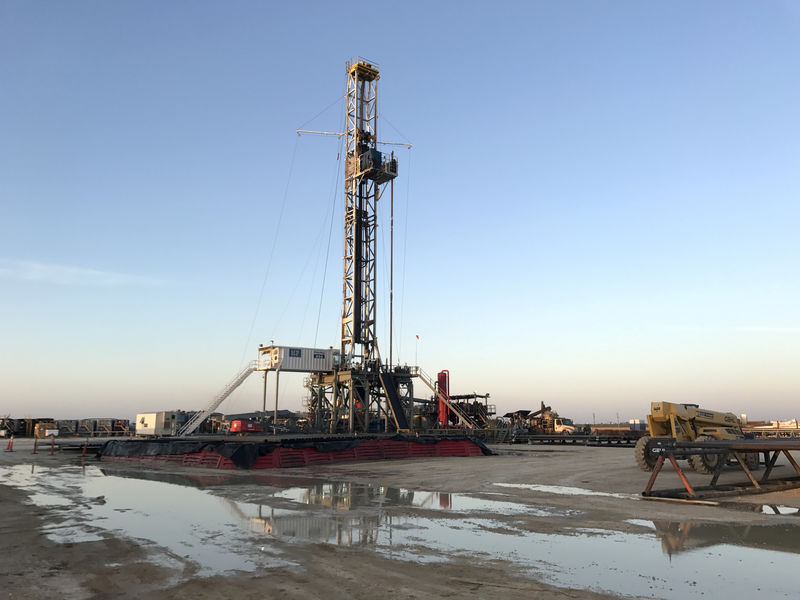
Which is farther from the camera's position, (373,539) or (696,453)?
(696,453)

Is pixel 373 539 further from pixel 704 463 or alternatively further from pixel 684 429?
pixel 684 429

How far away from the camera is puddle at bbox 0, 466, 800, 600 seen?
24.4 ft

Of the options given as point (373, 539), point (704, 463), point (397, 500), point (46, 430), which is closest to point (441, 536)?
point (373, 539)

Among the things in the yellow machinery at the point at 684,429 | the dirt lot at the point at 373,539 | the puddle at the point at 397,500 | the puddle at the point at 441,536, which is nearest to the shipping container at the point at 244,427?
the dirt lot at the point at 373,539

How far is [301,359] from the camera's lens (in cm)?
4984

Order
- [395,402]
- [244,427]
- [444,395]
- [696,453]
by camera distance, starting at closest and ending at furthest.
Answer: [696,453], [395,402], [244,427], [444,395]

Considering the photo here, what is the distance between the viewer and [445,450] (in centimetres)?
3081

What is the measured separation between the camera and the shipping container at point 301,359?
48469 millimetres

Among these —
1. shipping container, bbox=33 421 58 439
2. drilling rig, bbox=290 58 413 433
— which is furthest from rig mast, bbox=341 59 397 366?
shipping container, bbox=33 421 58 439

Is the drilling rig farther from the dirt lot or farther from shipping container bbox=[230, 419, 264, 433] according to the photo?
the dirt lot

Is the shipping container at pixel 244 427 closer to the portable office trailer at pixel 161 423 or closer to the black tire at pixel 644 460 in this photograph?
the portable office trailer at pixel 161 423

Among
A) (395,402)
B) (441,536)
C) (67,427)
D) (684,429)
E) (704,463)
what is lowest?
(67,427)

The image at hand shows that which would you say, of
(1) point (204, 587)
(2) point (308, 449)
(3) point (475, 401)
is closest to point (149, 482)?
(2) point (308, 449)

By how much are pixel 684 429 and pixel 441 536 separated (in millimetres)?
14357
